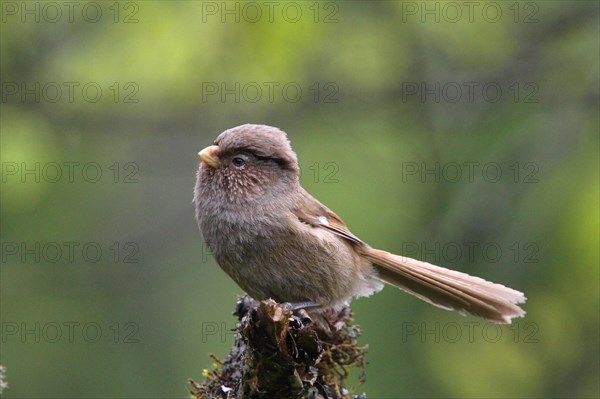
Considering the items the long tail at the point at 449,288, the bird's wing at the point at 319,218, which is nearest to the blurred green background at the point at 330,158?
the long tail at the point at 449,288

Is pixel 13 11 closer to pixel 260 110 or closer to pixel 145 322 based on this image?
pixel 260 110

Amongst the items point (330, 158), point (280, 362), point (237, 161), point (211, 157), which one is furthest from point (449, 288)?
point (330, 158)

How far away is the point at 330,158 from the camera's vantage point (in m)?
8.79

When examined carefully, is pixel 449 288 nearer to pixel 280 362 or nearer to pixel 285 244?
pixel 285 244

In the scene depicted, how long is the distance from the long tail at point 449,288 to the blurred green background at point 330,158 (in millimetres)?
437

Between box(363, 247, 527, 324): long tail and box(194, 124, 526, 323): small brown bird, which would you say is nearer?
box(194, 124, 526, 323): small brown bird

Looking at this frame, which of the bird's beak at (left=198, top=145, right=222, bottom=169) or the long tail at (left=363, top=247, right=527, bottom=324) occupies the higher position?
the bird's beak at (left=198, top=145, right=222, bottom=169)

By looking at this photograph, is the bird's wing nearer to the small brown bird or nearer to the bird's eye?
the small brown bird

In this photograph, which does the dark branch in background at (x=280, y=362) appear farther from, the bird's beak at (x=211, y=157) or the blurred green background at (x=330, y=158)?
the blurred green background at (x=330, y=158)

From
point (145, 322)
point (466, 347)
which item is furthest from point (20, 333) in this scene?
point (466, 347)

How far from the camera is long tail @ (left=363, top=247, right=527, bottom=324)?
6004 millimetres

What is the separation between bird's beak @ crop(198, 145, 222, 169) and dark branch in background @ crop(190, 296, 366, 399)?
1497mm

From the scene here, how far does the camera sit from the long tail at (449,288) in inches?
236

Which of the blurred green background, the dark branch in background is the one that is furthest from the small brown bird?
the dark branch in background
